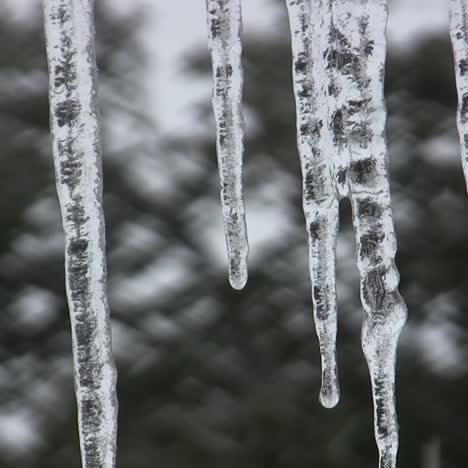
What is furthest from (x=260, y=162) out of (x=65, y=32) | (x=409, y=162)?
(x=65, y=32)

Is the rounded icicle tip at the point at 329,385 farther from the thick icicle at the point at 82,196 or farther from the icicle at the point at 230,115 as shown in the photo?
the thick icicle at the point at 82,196

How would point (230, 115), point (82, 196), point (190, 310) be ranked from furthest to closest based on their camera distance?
1. point (190, 310)
2. point (230, 115)
3. point (82, 196)

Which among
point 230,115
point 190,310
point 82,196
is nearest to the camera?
point 82,196

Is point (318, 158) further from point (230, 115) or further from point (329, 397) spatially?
point (329, 397)

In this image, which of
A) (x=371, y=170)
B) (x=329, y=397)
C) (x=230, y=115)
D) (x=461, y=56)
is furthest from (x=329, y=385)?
(x=461, y=56)

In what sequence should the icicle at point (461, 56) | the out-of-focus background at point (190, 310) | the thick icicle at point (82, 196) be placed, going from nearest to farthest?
the thick icicle at point (82, 196) → the icicle at point (461, 56) → the out-of-focus background at point (190, 310)

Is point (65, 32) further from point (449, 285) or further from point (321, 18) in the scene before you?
point (449, 285)

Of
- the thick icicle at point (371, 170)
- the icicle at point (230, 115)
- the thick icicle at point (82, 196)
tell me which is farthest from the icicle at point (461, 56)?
the thick icicle at point (82, 196)
